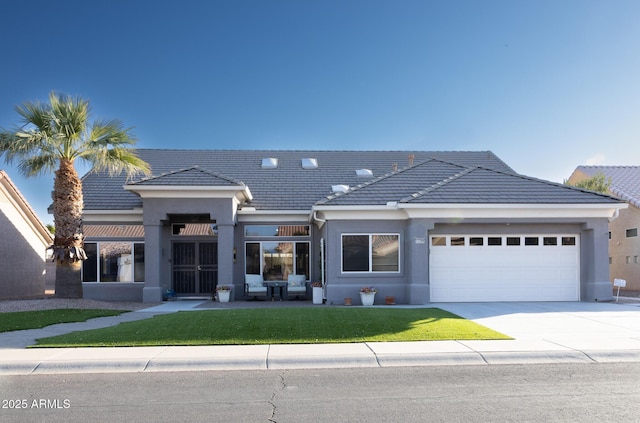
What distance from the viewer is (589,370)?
7941mm

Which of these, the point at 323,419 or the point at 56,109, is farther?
the point at 56,109

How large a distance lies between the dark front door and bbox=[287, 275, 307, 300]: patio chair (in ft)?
10.6

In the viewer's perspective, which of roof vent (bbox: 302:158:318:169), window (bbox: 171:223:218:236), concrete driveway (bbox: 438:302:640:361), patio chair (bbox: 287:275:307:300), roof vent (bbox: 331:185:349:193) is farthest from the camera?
roof vent (bbox: 302:158:318:169)

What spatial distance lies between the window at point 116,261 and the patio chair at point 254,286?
4016 millimetres

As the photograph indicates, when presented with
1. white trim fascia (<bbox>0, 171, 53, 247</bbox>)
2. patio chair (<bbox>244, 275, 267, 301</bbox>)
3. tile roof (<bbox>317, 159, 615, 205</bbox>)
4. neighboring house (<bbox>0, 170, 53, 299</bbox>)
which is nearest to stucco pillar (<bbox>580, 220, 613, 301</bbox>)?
tile roof (<bbox>317, 159, 615, 205</bbox>)

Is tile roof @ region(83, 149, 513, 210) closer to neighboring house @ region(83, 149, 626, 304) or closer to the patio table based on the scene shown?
neighboring house @ region(83, 149, 626, 304)

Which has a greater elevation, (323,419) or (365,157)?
(365,157)

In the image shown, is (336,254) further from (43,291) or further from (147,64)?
(43,291)

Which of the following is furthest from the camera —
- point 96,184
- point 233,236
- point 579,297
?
point 96,184

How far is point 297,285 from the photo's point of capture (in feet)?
62.4

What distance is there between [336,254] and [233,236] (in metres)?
4.16

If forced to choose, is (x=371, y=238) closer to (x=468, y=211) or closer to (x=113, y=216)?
(x=468, y=211)

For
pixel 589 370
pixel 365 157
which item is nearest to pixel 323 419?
pixel 589 370

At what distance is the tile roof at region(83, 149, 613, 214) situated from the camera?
55.7ft
